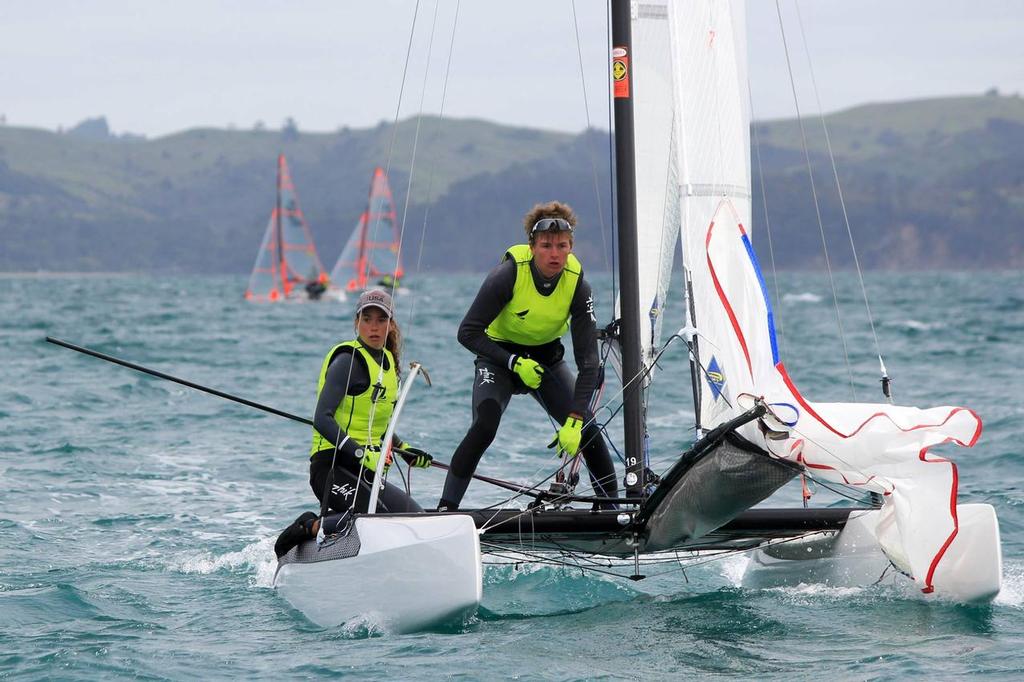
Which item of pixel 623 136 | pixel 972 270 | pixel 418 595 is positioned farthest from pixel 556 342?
pixel 972 270

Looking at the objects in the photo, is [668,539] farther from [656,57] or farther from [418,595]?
[656,57]

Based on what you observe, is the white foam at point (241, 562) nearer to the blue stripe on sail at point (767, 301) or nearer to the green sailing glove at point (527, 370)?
the green sailing glove at point (527, 370)

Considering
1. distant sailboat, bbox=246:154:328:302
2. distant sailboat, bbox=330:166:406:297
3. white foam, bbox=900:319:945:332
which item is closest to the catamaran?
white foam, bbox=900:319:945:332

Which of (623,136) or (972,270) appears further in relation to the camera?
(972,270)

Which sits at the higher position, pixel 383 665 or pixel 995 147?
pixel 995 147

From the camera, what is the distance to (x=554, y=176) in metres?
172

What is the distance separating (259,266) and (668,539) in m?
42.2

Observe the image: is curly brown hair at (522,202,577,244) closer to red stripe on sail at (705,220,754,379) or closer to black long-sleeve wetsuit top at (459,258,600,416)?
black long-sleeve wetsuit top at (459,258,600,416)

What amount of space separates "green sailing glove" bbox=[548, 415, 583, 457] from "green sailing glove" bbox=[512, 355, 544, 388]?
8.1 inches

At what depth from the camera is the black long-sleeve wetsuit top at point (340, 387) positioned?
18.1 ft

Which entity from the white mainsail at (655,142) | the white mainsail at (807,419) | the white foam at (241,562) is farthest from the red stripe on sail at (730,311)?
the white foam at (241,562)

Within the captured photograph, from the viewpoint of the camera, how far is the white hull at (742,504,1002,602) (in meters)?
5.31

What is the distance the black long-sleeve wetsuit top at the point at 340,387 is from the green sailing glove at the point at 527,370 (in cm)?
54

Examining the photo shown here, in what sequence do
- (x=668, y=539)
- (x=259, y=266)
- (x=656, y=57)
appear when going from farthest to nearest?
(x=259, y=266), (x=656, y=57), (x=668, y=539)
